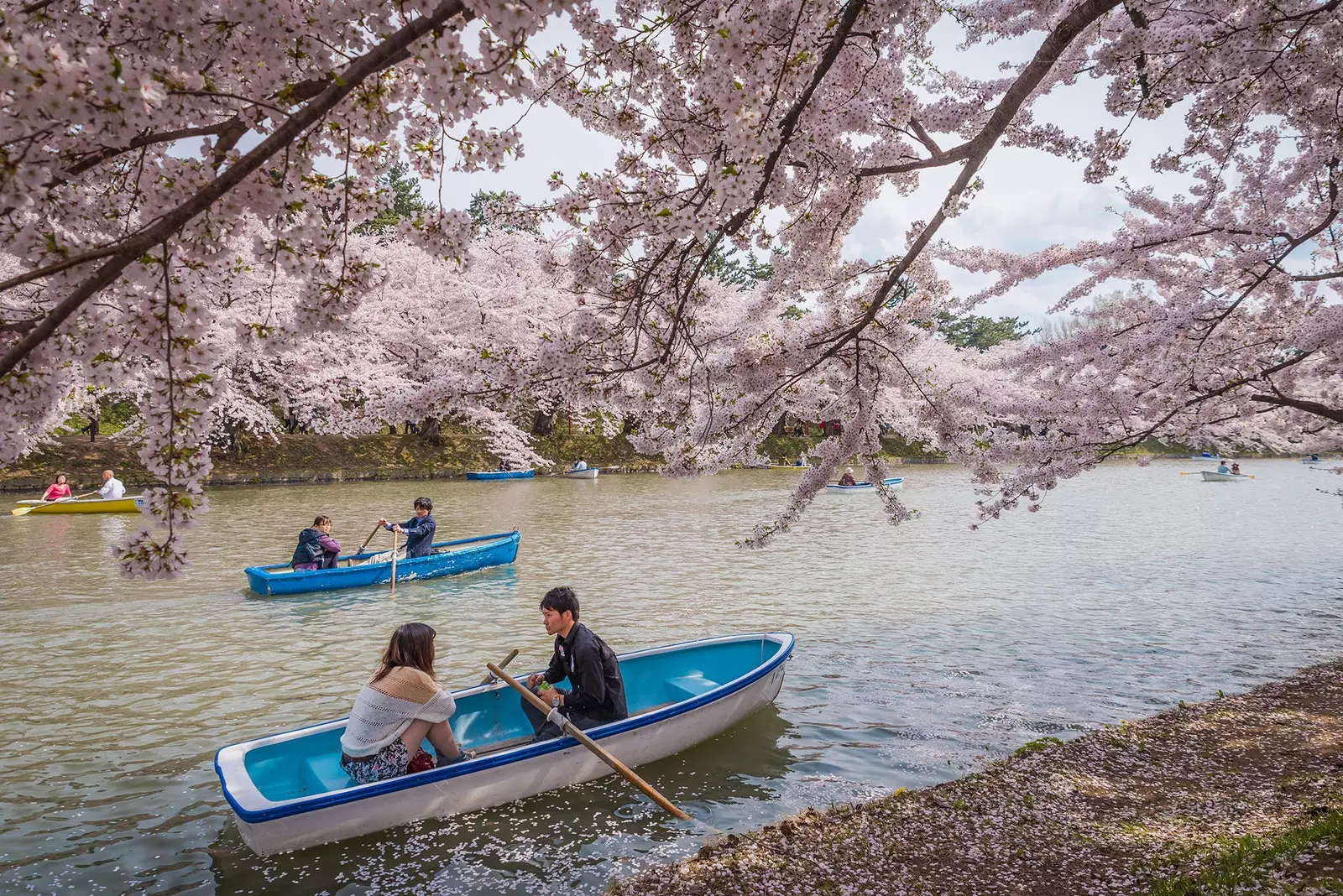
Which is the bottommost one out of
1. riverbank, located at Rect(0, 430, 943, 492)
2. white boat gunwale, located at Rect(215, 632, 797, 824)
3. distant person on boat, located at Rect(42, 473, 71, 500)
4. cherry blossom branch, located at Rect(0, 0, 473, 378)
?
white boat gunwale, located at Rect(215, 632, 797, 824)

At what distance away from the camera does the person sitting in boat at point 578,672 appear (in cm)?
598

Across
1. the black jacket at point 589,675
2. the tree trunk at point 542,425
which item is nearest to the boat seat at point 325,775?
the black jacket at point 589,675

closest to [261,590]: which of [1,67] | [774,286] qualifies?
[774,286]

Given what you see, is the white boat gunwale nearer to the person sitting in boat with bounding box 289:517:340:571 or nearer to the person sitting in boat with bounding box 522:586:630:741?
the person sitting in boat with bounding box 522:586:630:741

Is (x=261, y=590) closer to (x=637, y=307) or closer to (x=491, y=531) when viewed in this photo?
(x=491, y=531)

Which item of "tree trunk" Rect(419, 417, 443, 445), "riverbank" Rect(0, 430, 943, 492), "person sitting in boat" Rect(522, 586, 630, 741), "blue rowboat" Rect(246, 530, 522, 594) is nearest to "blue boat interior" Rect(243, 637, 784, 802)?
"person sitting in boat" Rect(522, 586, 630, 741)

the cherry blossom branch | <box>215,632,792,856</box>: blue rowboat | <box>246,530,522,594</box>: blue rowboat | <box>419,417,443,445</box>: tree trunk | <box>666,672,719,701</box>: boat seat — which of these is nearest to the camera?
the cherry blossom branch

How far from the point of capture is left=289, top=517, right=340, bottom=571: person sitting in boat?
1223cm

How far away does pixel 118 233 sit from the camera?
313 cm

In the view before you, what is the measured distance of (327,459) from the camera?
31109 millimetres

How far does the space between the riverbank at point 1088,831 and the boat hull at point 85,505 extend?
19.9 m

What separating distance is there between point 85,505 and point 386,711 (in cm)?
1977

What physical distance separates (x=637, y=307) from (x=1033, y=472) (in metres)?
5.53

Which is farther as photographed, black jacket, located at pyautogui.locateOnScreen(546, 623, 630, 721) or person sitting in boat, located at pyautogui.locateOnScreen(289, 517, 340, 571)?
person sitting in boat, located at pyautogui.locateOnScreen(289, 517, 340, 571)
